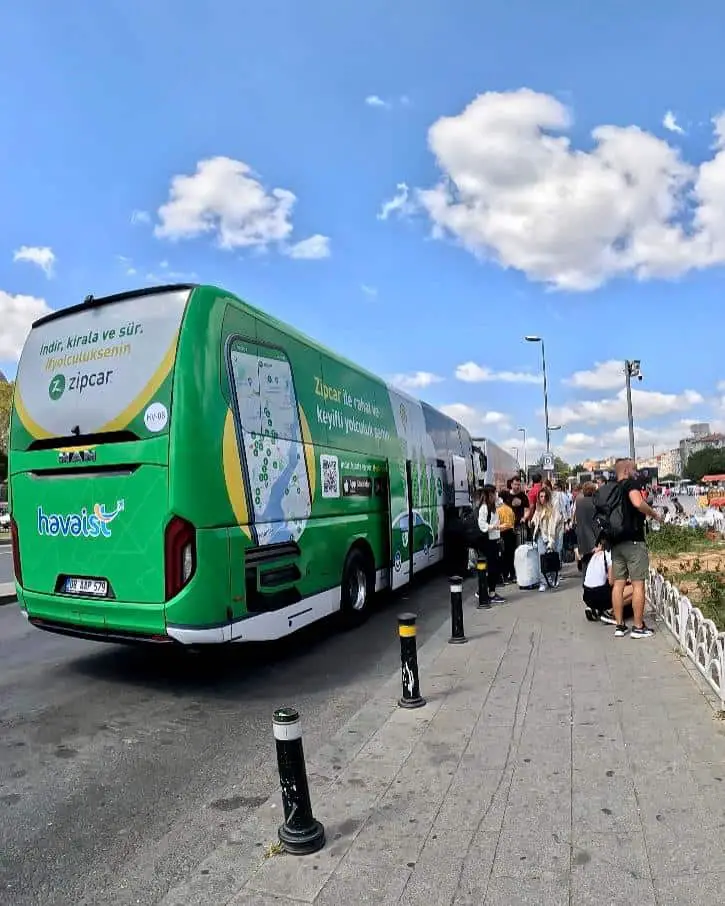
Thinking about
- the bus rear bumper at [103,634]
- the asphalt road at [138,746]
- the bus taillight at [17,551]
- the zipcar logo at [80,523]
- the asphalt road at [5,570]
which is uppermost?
the zipcar logo at [80,523]

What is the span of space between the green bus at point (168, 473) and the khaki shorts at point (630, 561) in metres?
3.23

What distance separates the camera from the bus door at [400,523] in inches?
416

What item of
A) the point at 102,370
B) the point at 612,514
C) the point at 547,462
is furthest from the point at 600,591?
the point at 547,462

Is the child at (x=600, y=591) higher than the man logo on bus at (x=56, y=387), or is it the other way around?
the man logo on bus at (x=56, y=387)

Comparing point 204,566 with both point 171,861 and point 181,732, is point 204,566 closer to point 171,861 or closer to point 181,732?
point 181,732

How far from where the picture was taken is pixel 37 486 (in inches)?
260

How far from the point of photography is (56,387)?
6535 mm

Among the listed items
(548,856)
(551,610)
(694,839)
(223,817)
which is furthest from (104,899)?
(551,610)

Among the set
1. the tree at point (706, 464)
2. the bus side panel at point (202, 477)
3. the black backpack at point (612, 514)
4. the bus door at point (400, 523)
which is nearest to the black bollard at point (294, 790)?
the bus side panel at point (202, 477)

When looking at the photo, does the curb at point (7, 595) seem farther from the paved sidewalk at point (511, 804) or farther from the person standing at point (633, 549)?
the person standing at point (633, 549)

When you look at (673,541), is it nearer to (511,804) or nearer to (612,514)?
(612,514)

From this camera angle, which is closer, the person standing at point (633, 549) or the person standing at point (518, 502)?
the person standing at point (633, 549)

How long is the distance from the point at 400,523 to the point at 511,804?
24.1 feet

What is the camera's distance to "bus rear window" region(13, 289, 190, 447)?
5.89m
